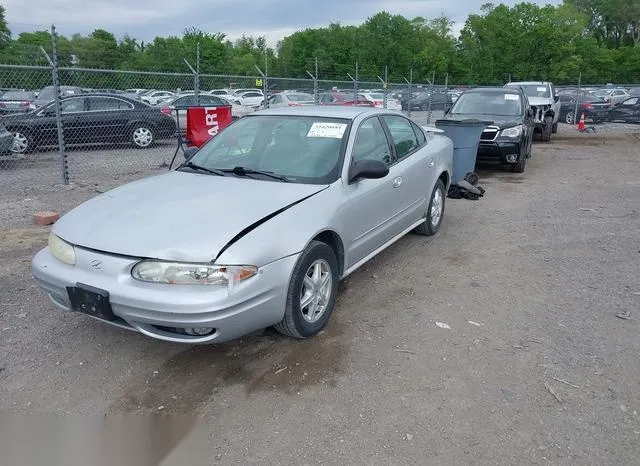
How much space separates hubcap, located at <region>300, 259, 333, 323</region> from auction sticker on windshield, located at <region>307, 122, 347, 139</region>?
117 cm

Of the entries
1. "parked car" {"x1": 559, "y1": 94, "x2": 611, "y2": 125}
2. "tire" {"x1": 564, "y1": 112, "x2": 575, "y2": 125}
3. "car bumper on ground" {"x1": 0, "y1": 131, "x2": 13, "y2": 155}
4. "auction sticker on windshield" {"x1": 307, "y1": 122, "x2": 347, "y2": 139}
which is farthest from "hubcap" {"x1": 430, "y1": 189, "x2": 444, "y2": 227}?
"tire" {"x1": 564, "y1": 112, "x2": 575, "y2": 125}

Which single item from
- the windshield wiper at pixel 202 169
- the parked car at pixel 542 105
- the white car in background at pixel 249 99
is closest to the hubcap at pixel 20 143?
the windshield wiper at pixel 202 169

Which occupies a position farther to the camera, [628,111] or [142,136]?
[628,111]

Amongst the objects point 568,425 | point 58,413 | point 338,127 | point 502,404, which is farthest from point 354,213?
point 58,413

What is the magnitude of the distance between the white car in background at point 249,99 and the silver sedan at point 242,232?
2212 cm

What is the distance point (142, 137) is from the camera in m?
13.2

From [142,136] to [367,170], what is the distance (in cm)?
1050

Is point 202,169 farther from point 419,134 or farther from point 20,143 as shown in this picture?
point 20,143

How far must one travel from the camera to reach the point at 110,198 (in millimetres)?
3875

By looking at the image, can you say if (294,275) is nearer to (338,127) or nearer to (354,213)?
(354,213)

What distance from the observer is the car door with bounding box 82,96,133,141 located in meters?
12.6

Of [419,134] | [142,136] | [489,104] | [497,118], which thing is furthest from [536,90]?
[419,134]

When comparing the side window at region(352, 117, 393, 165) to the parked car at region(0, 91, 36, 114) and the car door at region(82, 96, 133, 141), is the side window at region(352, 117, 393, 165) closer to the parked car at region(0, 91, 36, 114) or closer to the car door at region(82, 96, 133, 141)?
the car door at region(82, 96, 133, 141)

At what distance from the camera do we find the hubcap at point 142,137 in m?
13.2
